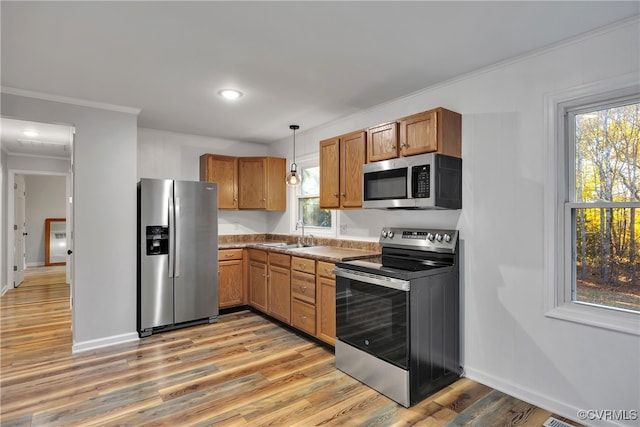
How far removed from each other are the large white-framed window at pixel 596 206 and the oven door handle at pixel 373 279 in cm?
95

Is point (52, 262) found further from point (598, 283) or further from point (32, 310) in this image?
point (598, 283)

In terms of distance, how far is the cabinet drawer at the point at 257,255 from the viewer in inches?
170

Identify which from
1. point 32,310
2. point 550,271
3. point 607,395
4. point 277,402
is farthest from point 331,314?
point 32,310

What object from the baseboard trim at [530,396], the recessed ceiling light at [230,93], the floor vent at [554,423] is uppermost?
the recessed ceiling light at [230,93]

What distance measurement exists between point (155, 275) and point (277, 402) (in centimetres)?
214

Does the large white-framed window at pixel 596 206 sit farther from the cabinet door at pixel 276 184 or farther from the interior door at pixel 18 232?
the interior door at pixel 18 232

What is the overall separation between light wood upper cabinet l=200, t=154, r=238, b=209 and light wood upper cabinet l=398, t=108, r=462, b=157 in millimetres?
2743

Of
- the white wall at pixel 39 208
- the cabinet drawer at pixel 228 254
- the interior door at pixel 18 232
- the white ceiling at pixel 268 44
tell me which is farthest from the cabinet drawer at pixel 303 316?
the white wall at pixel 39 208

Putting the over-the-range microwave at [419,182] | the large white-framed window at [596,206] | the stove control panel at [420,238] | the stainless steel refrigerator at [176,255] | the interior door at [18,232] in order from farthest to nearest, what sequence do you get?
the interior door at [18,232] → the stainless steel refrigerator at [176,255] → the stove control panel at [420,238] → the over-the-range microwave at [419,182] → the large white-framed window at [596,206]

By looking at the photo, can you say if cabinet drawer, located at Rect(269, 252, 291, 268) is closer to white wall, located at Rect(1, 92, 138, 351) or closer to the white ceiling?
white wall, located at Rect(1, 92, 138, 351)

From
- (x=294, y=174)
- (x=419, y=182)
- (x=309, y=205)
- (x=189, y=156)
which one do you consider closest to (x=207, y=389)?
(x=419, y=182)

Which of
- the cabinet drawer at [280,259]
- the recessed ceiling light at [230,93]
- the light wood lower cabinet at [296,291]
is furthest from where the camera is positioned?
the cabinet drawer at [280,259]

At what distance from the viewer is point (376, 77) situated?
2852 millimetres

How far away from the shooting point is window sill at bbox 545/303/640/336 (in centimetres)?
200
